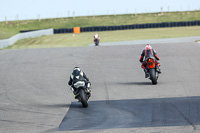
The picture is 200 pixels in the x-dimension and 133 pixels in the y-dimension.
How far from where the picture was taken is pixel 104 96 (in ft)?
45.8

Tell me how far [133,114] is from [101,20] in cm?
7874

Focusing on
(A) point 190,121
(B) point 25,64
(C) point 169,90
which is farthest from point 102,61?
(A) point 190,121

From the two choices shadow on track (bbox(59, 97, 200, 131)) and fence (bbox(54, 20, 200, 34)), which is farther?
fence (bbox(54, 20, 200, 34))

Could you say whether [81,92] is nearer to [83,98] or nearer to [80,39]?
[83,98]

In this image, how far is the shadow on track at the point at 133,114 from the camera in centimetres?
979

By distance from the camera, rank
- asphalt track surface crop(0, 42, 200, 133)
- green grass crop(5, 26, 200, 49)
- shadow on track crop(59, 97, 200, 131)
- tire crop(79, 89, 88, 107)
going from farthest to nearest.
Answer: green grass crop(5, 26, 200, 49) → tire crop(79, 89, 88, 107) → asphalt track surface crop(0, 42, 200, 133) → shadow on track crop(59, 97, 200, 131)

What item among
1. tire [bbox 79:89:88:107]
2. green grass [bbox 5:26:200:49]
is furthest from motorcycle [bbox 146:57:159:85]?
green grass [bbox 5:26:200:49]

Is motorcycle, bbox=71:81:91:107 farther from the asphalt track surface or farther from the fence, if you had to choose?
the fence

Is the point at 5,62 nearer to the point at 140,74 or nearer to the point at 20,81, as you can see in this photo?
the point at 20,81

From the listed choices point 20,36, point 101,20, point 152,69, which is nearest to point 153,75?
point 152,69

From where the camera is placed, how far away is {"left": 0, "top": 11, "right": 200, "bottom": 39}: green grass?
83.7m

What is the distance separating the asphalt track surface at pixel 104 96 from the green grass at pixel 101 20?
2293 inches

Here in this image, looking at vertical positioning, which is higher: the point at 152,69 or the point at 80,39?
the point at 152,69

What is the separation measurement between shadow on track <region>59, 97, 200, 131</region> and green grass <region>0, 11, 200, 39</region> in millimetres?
70758
